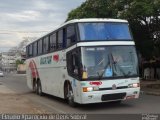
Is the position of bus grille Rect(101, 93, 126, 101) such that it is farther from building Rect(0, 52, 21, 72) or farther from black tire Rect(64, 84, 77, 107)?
building Rect(0, 52, 21, 72)

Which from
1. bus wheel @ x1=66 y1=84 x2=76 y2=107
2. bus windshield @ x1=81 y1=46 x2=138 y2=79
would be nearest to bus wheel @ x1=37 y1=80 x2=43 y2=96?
bus wheel @ x1=66 y1=84 x2=76 y2=107

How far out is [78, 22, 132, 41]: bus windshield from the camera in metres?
16.5

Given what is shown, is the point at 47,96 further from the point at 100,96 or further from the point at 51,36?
the point at 100,96

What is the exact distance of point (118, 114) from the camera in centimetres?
1467

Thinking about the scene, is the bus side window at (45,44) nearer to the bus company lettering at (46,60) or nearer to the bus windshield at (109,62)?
the bus company lettering at (46,60)

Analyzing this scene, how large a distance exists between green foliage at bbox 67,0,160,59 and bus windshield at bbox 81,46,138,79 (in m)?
14.0

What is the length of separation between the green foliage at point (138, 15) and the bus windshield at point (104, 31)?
43.4 feet

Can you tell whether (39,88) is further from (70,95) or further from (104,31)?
(104,31)

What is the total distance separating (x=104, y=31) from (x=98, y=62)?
4.99 ft

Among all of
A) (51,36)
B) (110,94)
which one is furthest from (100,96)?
(51,36)

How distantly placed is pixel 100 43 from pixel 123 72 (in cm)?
142

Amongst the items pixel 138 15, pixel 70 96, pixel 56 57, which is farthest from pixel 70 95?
pixel 138 15

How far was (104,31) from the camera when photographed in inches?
666

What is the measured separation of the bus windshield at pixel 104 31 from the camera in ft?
54.3
